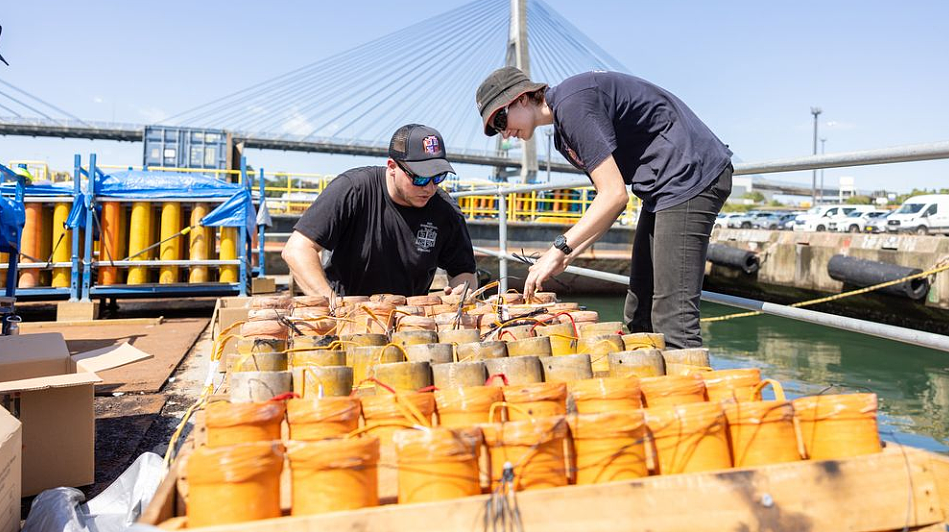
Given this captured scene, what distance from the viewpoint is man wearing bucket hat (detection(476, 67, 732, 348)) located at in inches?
95.0

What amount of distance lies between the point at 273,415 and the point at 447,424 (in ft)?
1.30

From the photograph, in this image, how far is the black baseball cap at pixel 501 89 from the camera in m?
2.48

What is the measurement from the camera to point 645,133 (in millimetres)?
2590

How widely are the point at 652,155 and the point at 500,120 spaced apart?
0.58 meters

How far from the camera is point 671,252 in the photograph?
8.23 feet

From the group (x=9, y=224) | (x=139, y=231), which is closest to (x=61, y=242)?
(x=139, y=231)

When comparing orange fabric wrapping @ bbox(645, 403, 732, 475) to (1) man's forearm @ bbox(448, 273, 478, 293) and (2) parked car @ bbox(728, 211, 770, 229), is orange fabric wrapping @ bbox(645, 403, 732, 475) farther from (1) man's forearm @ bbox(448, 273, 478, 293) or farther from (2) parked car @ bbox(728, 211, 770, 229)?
(2) parked car @ bbox(728, 211, 770, 229)

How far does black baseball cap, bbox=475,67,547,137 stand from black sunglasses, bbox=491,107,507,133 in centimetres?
2

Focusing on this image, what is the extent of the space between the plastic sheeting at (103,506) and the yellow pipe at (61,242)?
21.5 ft

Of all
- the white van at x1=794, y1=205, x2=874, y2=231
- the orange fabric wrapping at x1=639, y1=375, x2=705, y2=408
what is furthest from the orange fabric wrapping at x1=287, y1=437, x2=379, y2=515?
the white van at x1=794, y1=205, x2=874, y2=231

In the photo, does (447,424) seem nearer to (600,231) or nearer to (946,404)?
(600,231)

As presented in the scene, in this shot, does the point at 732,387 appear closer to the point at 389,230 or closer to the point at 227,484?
the point at 227,484

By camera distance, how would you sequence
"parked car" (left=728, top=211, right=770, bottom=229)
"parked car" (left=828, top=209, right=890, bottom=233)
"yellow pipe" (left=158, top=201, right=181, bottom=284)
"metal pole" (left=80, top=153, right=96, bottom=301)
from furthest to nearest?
"parked car" (left=728, top=211, right=770, bottom=229), "parked car" (left=828, top=209, right=890, bottom=233), "yellow pipe" (left=158, top=201, right=181, bottom=284), "metal pole" (left=80, top=153, right=96, bottom=301)

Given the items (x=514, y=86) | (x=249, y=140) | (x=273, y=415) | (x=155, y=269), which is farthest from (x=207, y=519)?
(x=249, y=140)
